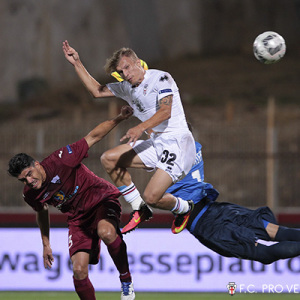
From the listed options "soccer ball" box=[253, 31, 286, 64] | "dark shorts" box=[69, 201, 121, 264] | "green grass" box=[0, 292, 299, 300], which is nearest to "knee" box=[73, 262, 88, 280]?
"dark shorts" box=[69, 201, 121, 264]

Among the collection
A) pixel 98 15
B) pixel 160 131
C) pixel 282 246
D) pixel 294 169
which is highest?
pixel 98 15

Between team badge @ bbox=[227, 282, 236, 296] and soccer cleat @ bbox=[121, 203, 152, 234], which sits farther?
team badge @ bbox=[227, 282, 236, 296]

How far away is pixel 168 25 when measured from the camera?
101 feet

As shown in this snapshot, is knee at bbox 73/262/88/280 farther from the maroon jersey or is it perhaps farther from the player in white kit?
the player in white kit

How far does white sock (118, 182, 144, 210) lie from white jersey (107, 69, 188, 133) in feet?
2.61

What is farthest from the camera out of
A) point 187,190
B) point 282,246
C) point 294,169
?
point 294,169

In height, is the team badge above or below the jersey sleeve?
below

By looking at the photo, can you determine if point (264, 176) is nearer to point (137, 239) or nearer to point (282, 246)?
point (137, 239)

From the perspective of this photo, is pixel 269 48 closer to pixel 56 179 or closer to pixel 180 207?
pixel 180 207

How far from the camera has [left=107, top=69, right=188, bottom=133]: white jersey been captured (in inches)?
307

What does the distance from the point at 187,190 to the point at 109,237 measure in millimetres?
1108

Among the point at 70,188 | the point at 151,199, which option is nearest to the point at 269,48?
the point at 151,199

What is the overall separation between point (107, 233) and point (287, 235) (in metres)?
1.93

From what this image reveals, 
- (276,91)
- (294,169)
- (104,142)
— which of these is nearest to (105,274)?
(104,142)
